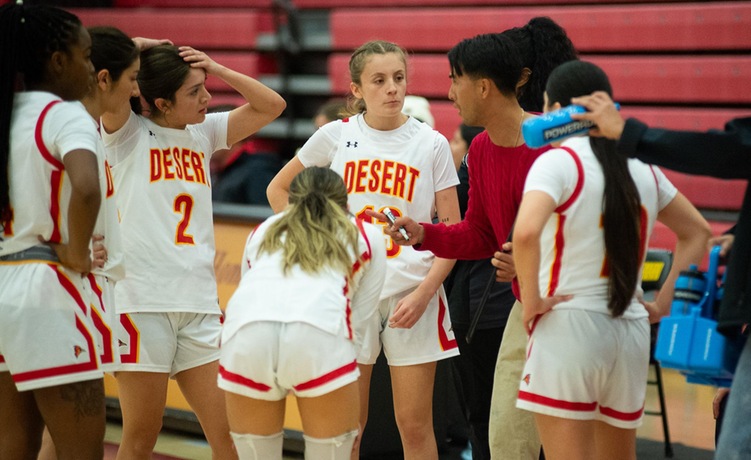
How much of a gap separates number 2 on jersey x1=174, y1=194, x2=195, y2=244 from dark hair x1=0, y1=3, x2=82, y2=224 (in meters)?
0.82

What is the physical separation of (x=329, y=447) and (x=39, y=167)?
1.25 m

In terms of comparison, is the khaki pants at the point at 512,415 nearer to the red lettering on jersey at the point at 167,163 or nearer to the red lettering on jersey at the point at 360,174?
the red lettering on jersey at the point at 360,174

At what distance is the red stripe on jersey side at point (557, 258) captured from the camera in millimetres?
2844

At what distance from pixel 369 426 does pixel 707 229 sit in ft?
7.70

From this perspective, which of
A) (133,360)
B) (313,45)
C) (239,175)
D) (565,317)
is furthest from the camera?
(313,45)

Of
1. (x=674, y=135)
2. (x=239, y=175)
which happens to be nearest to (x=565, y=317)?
(x=674, y=135)

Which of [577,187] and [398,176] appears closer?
[577,187]

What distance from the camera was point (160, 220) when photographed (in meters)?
3.62

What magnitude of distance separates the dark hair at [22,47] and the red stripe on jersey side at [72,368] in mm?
419

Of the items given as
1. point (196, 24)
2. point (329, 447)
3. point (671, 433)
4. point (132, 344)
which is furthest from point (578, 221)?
point (196, 24)

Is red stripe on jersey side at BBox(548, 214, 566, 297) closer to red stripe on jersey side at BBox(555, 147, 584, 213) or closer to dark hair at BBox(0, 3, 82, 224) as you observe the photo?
red stripe on jersey side at BBox(555, 147, 584, 213)

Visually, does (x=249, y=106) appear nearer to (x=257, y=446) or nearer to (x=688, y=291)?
(x=257, y=446)

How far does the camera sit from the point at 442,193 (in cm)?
386

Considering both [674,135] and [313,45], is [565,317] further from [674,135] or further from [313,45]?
[313,45]
